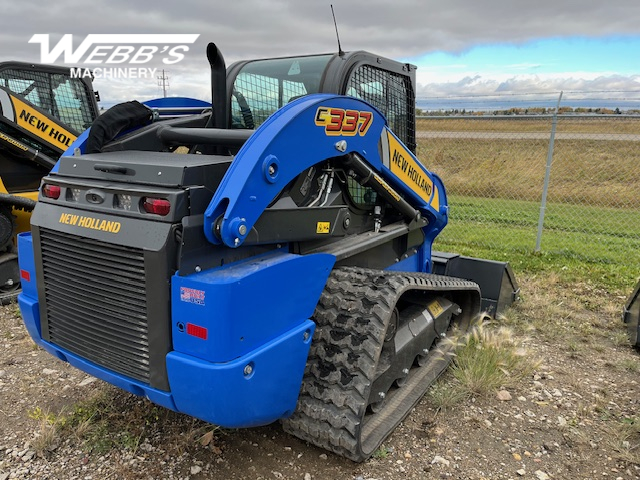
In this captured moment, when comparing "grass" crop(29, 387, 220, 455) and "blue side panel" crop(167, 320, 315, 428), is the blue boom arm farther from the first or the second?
"grass" crop(29, 387, 220, 455)

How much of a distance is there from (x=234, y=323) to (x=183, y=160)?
0.94 metres

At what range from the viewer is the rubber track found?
9.09 feet

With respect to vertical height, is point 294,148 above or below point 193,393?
above

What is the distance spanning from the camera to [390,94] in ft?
13.6

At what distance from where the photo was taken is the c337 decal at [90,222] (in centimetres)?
245

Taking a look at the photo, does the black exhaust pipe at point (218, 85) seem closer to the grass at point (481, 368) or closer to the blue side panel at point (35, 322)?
the blue side panel at point (35, 322)

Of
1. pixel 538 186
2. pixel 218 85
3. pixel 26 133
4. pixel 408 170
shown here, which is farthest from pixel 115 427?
pixel 538 186

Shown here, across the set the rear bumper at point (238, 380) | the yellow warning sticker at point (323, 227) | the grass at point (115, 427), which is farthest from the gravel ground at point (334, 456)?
the yellow warning sticker at point (323, 227)

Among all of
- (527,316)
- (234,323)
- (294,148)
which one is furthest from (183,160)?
(527,316)

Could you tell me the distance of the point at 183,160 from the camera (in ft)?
8.95

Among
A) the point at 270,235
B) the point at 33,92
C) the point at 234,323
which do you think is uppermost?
the point at 33,92

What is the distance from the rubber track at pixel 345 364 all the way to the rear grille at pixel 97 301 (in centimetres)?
87

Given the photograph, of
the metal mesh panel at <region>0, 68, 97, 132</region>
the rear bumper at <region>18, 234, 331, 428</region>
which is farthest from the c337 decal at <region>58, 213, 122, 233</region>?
the metal mesh panel at <region>0, 68, 97, 132</region>

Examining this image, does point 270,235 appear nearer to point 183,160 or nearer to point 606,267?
point 183,160
